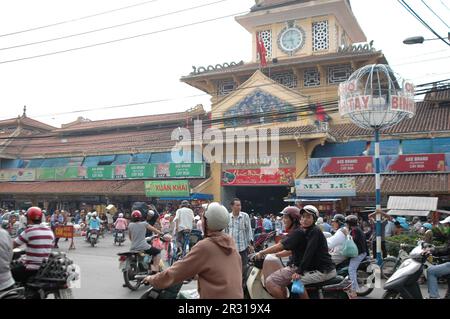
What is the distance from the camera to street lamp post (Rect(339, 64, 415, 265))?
12461 mm

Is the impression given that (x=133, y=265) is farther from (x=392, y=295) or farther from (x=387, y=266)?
(x=387, y=266)

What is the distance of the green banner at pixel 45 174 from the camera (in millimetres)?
A: 32250

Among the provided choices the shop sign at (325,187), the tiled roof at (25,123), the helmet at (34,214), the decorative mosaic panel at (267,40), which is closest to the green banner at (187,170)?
the shop sign at (325,187)

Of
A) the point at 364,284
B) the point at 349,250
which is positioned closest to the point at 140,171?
the point at 364,284

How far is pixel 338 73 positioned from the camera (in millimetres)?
26453

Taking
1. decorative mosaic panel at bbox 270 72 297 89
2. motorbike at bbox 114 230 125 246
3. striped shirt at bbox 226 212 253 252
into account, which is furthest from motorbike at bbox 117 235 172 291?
decorative mosaic panel at bbox 270 72 297 89

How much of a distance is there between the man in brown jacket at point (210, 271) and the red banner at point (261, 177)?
20517 millimetres

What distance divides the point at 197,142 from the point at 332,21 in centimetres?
1144

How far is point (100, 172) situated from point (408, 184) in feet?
61.2

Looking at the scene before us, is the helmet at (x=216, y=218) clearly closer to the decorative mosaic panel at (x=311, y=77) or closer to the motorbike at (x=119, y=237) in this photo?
the motorbike at (x=119, y=237)

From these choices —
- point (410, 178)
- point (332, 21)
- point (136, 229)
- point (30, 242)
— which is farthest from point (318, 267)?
point (332, 21)
